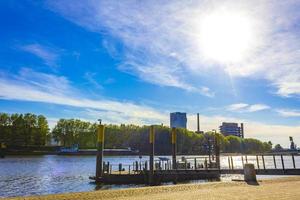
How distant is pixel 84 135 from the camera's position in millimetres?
167375

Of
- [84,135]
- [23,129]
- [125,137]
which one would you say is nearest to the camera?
[23,129]

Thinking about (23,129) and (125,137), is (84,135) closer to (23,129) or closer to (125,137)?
(125,137)

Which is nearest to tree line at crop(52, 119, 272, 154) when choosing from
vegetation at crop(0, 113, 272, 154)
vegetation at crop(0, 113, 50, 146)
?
vegetation at crop(0, 113, 272, 154)

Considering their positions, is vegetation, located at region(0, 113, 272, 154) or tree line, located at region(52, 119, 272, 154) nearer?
vegetation, located at region(0, 113, 272, 154)

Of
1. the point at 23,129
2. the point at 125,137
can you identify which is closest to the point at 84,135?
the point at 125,137

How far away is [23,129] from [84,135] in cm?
3604

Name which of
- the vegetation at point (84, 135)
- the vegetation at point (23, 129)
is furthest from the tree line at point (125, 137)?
the vegetation at point (23, 129)

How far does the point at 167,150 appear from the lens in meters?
172

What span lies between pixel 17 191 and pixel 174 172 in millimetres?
18492

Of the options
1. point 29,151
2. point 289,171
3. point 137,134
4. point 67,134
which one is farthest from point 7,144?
point 289,171

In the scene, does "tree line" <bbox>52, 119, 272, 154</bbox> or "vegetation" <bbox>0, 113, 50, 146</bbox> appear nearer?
"vegetation" <bbox>0, 113, 50, 146</bbox>

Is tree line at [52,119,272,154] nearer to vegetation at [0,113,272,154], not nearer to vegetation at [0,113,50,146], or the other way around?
vegetation at [0,113,272,154]

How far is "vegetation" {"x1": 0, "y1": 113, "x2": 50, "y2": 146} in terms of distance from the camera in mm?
134750

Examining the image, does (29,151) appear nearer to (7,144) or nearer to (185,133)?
(7,144)
